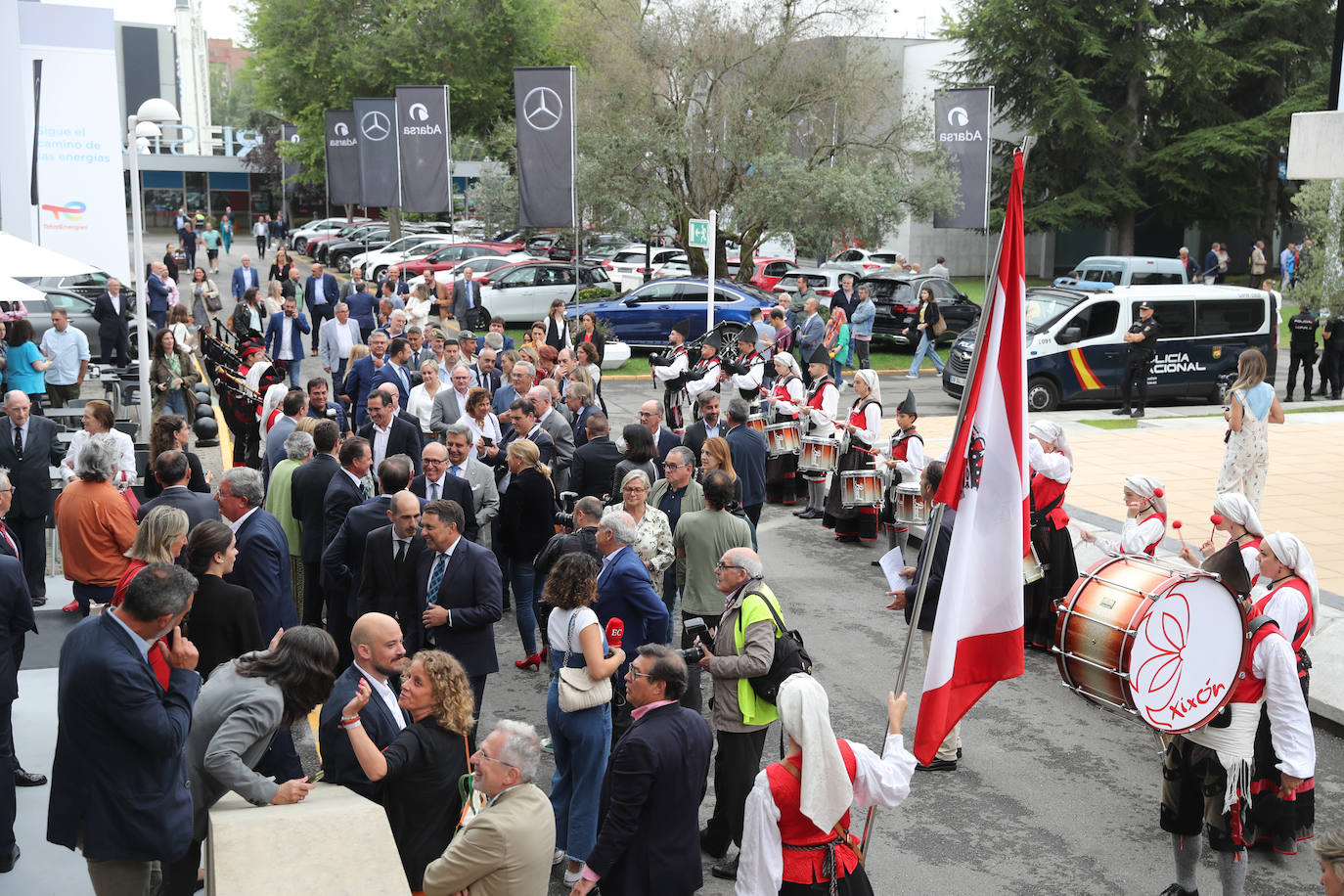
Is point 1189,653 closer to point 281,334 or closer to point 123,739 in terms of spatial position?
point 123,739

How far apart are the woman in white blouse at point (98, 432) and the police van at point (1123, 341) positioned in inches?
568

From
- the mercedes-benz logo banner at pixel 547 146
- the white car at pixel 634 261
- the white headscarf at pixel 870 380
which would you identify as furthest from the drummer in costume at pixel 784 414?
the white car at pixel 634 261

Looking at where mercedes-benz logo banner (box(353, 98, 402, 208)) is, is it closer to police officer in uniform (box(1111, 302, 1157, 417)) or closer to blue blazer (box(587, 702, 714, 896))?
police officer in uniform (box(1111, 302, 1157, 417))

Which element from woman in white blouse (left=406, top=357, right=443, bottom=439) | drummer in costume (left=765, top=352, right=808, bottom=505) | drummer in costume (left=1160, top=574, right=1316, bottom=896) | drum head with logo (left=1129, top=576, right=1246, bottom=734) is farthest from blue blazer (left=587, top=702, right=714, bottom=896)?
drummer in costume (left=765, top=352, right=808, bottom=505)

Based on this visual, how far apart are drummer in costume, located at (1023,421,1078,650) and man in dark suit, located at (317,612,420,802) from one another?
18.9 feet

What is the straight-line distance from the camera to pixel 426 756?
4789 millimetres

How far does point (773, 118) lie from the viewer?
28891 millimetres

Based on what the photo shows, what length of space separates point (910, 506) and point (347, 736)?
7363 millimetres

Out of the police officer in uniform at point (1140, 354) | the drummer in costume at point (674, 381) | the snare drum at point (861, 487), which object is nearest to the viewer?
the snare drum at point (861, 487)

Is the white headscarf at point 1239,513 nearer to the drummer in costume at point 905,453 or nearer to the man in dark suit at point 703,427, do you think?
the drummer in costume at point 905,453

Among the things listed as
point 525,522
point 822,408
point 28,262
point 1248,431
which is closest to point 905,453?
point 822,408

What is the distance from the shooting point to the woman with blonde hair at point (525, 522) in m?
8.90

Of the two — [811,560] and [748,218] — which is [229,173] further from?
[811,560]

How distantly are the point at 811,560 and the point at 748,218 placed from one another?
706 inches
